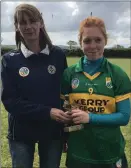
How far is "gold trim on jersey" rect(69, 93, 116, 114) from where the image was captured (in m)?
2.09

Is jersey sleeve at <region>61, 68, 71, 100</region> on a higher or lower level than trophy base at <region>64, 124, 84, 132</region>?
higher

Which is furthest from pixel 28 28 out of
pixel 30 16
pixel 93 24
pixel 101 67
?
pixel 101 67

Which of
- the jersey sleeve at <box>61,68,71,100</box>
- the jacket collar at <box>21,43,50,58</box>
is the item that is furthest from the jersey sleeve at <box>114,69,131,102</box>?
the jacket collar at <box>21,43,50,58</box>

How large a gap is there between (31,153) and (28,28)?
31.0 inches

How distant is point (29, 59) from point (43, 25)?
0.78ft

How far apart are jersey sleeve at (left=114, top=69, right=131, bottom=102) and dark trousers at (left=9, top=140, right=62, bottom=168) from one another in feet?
1.64

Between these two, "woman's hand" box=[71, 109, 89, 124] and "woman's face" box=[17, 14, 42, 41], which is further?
"woman's face" box=[17, 14, 42, 41]

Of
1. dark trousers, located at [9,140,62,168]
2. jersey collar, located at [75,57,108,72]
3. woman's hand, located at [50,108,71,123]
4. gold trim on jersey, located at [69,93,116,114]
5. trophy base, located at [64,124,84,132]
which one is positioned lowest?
dark trousers, located at [9,140,62,168]

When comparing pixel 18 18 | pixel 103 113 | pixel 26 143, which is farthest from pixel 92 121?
pixel 18 18

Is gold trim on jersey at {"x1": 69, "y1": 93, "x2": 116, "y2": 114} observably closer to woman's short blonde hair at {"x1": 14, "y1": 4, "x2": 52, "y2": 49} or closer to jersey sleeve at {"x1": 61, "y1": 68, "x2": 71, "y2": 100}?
jersey sleeve at {"x1": 61, "y1": 68, "x2": 71, "y2": 100}

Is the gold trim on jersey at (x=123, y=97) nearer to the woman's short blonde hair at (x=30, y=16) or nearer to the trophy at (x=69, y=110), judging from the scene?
the trophy at (x=69, y=110)

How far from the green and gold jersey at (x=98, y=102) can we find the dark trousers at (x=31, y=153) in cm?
14

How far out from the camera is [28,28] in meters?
2.14

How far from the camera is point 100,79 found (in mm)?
2107
